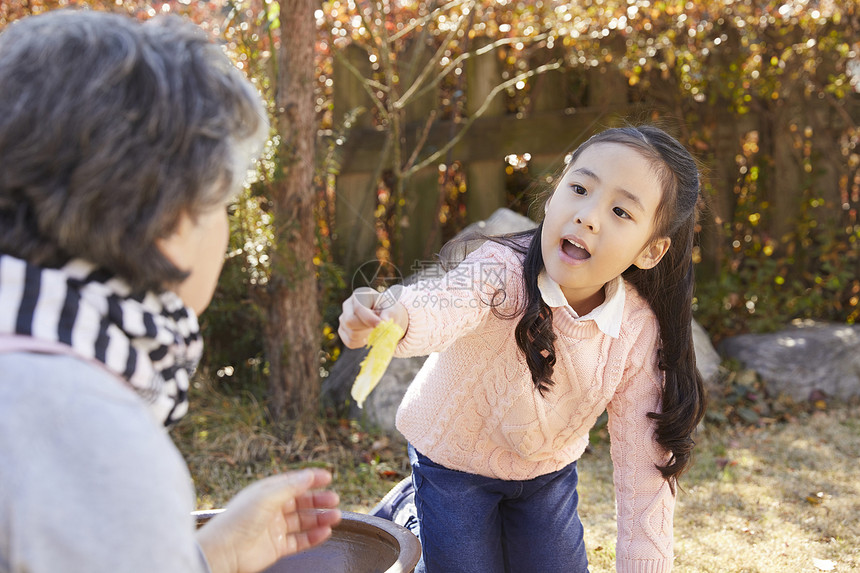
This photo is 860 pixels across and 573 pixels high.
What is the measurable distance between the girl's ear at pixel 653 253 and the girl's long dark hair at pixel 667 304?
2 cm

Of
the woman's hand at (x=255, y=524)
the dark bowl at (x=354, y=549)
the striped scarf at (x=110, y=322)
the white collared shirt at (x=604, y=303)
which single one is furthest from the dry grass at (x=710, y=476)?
the striped scarf at (x=110, y=322)

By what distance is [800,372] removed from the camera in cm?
450

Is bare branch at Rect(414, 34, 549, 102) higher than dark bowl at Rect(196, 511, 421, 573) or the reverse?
higher

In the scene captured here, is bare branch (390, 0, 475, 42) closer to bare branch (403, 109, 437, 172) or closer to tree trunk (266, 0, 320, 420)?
bare branch (403, 109, 437, 172)

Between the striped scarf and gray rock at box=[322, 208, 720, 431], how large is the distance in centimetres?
269

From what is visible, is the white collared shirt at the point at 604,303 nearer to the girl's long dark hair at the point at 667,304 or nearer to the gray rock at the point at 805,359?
the girl's long dark hair at the point at 667,304

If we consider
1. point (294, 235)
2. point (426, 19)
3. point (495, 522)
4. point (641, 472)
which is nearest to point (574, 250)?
point (641, 472)

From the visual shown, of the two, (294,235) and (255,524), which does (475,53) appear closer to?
(294,235)

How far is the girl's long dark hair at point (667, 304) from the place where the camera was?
2035mm

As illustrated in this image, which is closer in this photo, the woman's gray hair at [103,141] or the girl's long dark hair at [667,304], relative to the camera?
the woman's gray hair at [103,141]

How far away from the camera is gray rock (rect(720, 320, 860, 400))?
4469 millimetres

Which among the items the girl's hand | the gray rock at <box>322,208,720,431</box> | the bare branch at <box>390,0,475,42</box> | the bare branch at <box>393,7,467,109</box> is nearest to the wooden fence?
the bare branch at <box>393,7,467,109</box>

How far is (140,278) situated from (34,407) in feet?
0.69

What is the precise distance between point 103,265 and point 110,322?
0.07 m
